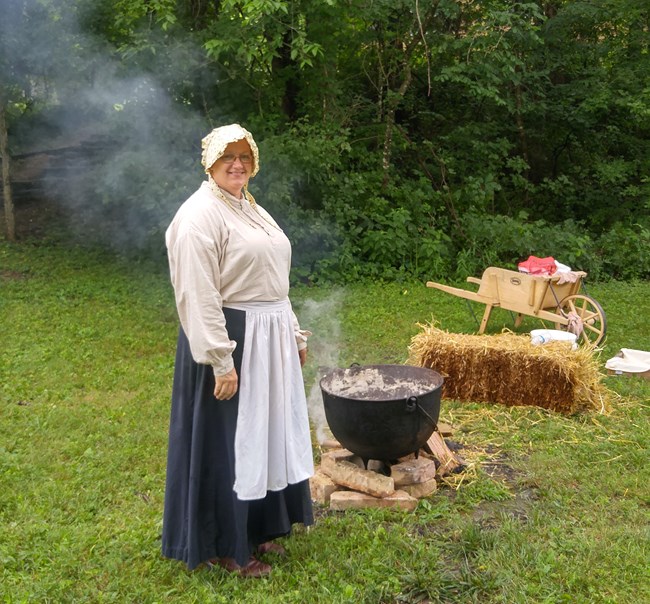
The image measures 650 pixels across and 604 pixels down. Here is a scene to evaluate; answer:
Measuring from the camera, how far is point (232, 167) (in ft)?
8.84

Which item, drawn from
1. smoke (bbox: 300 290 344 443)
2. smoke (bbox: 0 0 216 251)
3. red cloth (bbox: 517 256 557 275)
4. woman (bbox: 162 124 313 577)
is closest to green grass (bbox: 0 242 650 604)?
smoke (bbox: 300 290 344 443)

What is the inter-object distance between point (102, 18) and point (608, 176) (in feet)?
25.8

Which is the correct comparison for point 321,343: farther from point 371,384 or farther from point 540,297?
point 371,384

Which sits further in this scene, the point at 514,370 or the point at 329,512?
the point at 514,370

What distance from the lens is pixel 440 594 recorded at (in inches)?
108

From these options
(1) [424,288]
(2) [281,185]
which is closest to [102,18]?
(2) [281,185]

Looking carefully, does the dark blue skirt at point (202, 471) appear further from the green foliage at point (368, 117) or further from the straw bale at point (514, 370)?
the green foliage at point (368, 117)

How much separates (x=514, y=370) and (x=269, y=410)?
263 cm

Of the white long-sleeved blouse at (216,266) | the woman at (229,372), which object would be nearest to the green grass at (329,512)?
the woman at (229,372)

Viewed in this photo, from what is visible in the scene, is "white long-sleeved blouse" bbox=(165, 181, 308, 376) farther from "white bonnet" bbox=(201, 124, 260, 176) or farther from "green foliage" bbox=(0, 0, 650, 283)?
"green foliage" bbox=(0, 0, 650, 283)

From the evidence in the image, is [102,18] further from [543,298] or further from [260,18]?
[543,298]

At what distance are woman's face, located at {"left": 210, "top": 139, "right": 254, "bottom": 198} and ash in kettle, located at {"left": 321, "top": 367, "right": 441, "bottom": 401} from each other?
1.45m

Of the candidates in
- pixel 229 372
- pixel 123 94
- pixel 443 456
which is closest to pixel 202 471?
pixel 229 372

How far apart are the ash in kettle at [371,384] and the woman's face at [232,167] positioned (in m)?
1.45
